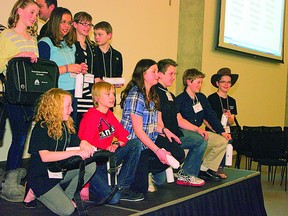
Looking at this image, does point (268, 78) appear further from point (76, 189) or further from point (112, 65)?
point (76, 189)

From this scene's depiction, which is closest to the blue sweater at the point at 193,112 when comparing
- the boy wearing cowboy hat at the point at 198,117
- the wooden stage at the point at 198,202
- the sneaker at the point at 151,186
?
the boy wearing cowboy hat at the point at 198,117

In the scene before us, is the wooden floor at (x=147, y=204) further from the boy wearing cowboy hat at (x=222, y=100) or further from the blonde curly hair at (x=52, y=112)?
the boy wearing cowboy hat at (x=222, y=100)

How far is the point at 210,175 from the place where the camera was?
3986 millimetres

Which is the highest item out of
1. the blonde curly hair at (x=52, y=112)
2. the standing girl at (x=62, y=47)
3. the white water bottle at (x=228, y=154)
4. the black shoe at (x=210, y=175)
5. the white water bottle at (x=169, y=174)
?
the standing girl at (x=62, y=47)

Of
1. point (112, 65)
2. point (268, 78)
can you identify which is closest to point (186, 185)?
point (112, 65)

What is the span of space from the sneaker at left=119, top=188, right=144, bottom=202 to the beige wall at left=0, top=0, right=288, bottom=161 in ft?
5.23

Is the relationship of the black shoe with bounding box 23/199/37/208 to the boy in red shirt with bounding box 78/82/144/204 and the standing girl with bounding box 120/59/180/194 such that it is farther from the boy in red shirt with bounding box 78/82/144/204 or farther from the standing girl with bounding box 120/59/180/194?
the standing girl with bounding box 120/59/180/194

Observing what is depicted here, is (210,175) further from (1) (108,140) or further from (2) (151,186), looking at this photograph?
(1) (108,140)

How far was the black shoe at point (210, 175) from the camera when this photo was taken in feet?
13.0

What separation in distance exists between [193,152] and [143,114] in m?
0.75

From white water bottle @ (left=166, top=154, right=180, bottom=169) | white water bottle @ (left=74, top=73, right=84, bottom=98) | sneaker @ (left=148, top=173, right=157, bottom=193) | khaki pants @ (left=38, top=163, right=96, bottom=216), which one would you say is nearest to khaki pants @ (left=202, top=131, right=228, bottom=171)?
sneaker @ (left=148, top=173, right=157, bottom=193)

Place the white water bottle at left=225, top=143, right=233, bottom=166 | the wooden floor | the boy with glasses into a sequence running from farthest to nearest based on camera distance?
the white water bottle at left=225, top=143, right=233, bottom=166 → the boy with glasses → the wooden floor

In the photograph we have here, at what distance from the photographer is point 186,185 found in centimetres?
371

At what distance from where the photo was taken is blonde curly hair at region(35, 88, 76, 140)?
8.23 feet
